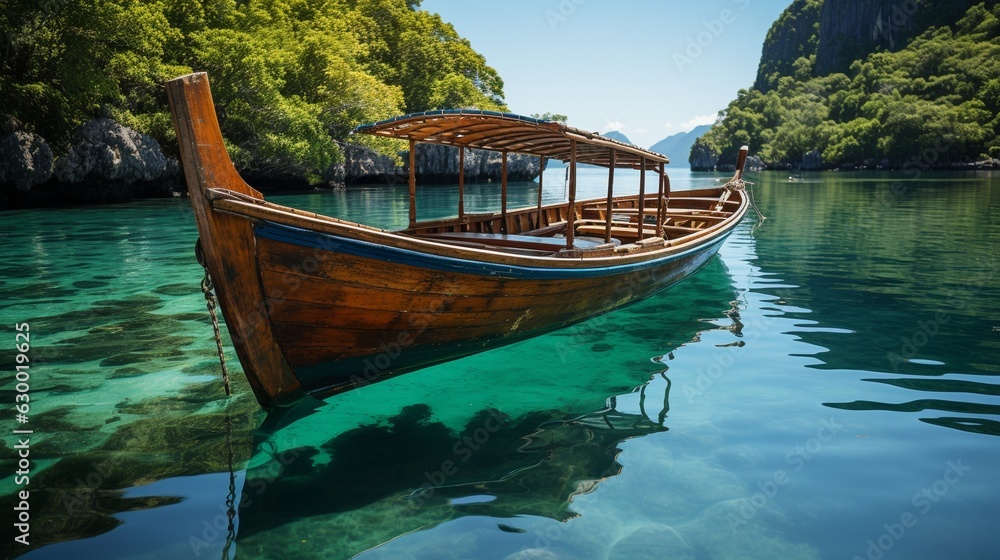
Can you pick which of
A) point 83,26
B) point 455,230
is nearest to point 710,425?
point 455,230

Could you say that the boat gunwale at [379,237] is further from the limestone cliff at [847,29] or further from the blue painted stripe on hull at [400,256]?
the limestone cliff at [847,29]

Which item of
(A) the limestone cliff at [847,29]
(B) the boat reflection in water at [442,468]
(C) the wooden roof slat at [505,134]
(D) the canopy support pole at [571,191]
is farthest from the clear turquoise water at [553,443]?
(A) the limestone cliff at [847,29]

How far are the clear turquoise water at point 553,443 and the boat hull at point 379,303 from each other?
1.88 ft

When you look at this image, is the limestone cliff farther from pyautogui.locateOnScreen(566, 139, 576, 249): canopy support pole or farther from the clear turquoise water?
pyautogui.locateOnScreen(566, 139, 576, 249): canopy support pole

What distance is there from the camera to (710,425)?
5.54m

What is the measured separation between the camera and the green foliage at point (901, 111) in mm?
73438

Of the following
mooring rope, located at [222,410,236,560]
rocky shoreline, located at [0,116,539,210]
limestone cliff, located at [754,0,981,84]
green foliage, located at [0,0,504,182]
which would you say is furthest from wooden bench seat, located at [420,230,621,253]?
limestone cliff, located at [754,0,981,84]

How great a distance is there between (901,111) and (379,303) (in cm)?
9266

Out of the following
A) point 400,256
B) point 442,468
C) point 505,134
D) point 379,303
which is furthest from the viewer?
point 505,134

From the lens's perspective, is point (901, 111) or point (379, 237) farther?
point (901, 111)

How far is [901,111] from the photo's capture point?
77.4 m

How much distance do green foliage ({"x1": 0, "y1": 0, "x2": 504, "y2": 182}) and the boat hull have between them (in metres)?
25.0

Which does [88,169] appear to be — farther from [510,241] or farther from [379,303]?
[379,303]

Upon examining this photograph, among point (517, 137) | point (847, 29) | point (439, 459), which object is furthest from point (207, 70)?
point (847, 29)
